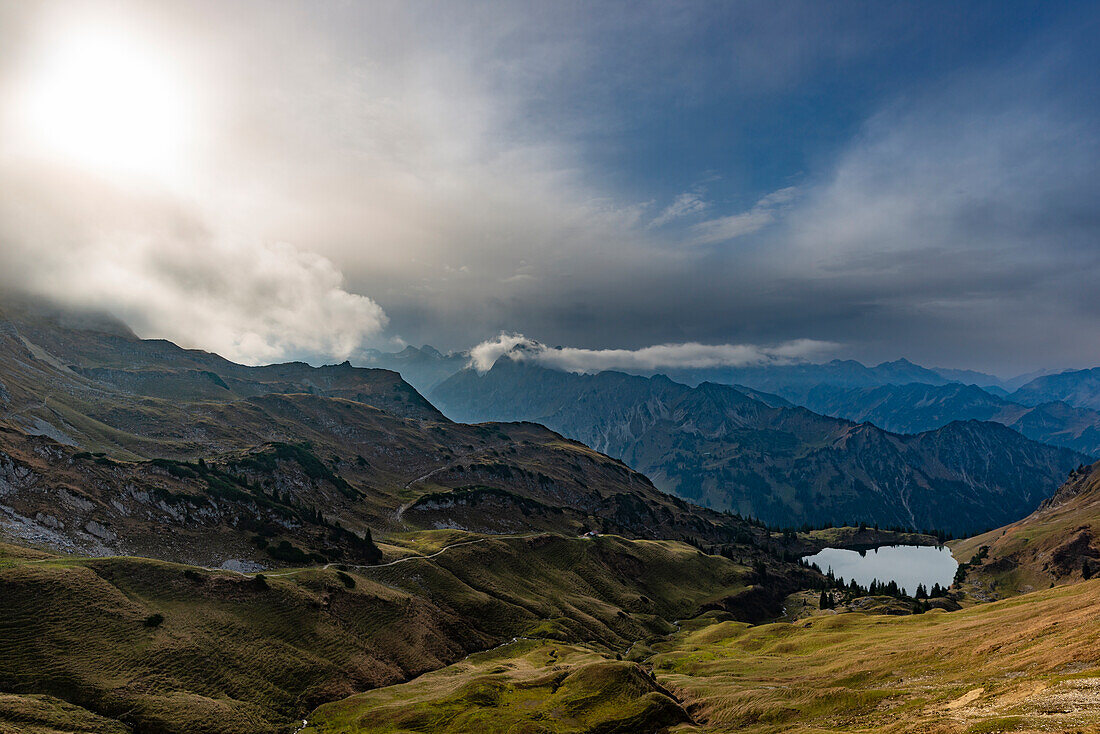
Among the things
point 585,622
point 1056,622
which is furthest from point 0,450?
point 1056,622

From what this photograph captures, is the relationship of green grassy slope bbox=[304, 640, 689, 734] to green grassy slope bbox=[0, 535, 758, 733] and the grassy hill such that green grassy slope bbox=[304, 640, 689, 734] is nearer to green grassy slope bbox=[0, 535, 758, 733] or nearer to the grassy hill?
the grassy hill

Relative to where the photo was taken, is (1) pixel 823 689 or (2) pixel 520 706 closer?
(1) pixel 823 689

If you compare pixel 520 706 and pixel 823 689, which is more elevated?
pixel 823 689

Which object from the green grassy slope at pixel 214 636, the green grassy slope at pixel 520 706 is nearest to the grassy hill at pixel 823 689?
the green grassy slope at pixel 520 706

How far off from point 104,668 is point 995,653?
14023cm

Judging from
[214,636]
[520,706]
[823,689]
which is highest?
[214,636]

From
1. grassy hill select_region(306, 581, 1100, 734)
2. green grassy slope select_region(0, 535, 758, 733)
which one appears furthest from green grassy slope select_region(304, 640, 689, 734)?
green grassy slope select_region(0, 535, 758, 733)

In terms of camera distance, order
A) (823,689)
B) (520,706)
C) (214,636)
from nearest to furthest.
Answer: (823,689), (520,706), (214,636)

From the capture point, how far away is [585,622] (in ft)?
578

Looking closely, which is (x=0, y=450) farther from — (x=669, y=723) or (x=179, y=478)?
(x=669, y=723)

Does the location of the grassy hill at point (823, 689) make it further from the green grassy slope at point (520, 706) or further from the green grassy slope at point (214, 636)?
the green grassy slope at point (214, 636)

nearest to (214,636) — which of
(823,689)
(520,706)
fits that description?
(520,706)

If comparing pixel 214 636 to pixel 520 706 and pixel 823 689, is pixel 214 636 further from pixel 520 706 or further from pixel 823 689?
pixel 823 689

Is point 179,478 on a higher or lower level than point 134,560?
higher
